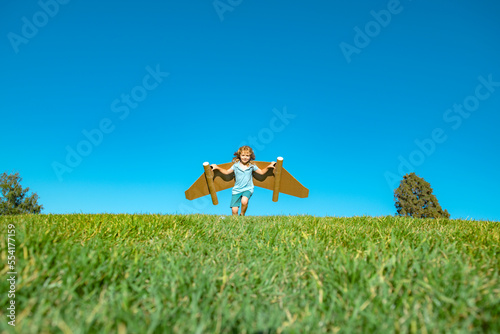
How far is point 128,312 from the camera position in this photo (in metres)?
1.56

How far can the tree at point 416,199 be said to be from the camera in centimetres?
2370

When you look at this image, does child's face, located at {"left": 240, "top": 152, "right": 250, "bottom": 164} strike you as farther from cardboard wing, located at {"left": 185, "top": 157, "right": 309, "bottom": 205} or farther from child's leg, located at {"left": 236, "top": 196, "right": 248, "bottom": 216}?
child's leg, located at {"left": 236, "top": 196, "right": 248, "bottom": 216}

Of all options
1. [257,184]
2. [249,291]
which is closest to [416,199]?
[257,184]

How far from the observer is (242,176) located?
1080 cm

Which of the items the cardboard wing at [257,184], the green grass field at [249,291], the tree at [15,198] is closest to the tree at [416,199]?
the cardboard wing at [257,184]

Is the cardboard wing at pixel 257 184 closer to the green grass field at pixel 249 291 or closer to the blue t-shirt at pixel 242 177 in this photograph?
the blue t-shirt at pixel 242 177

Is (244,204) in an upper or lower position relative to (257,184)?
lower

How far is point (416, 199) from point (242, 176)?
19.6 meters

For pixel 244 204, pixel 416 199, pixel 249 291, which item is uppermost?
pixel 416 199

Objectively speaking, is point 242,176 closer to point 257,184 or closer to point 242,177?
point 242,177

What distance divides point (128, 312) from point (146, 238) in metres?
2.32

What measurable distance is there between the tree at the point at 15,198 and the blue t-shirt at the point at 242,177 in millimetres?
19976

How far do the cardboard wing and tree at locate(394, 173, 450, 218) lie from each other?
16.7 metres

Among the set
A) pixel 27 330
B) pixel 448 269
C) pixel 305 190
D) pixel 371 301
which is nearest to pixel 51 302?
pixel 27 330
